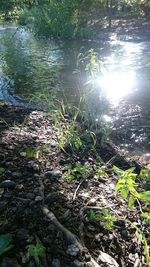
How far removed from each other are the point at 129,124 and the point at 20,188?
446 centimetres

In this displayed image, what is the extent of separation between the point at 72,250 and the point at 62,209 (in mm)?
667

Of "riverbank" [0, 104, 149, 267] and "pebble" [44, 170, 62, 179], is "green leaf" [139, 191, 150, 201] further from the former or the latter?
"pebble" [44, 170, 62, 179]

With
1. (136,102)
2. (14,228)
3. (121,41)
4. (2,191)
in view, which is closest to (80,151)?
(2,191)

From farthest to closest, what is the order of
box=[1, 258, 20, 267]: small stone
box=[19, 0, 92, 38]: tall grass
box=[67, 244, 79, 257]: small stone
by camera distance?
box=[19, 0, 92, 38]: tall grass, box=[67, 244, 79, 257]: small stone, box=[1, 258, 20, 267]: small stone

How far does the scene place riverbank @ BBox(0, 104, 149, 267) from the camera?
9.83 ft

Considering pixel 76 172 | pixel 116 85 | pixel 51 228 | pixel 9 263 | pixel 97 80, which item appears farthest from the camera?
pixel 116 85

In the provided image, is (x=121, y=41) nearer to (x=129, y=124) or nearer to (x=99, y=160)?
(x=129, y=124)

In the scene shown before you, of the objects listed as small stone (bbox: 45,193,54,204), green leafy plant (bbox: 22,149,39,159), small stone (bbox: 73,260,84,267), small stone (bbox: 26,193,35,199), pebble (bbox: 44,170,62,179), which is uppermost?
small stone (bbox: 73,260,84,267)

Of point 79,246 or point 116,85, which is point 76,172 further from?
point 116,85

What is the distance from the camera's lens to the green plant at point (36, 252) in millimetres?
2791

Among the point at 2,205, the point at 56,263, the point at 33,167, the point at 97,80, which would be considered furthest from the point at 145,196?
the point at 97,80

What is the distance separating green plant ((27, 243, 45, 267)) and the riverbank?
0.09 ft

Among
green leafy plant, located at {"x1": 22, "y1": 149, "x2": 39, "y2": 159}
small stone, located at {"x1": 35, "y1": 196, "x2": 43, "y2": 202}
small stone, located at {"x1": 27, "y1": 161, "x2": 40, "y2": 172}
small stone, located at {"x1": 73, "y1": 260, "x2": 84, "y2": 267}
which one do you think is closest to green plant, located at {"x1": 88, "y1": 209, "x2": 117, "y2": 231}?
small stone, located at {"x1": 35, "y1": 196, "x2": 43, "y2": 202}

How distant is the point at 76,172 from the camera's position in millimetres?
4684
